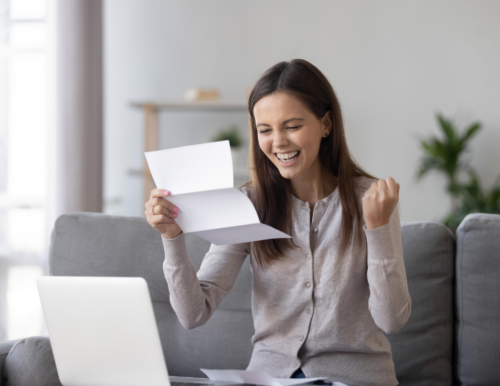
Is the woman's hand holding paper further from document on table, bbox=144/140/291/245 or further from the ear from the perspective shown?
the ear

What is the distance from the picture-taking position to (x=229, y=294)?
161 centimetres

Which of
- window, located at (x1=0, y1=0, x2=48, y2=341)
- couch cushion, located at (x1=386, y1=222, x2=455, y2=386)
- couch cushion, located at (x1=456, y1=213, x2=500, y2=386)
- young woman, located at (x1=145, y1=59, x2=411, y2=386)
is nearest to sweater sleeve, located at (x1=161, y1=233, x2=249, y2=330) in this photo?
young woman, located at (x1=145, y1=59, x2=411, y2=386)

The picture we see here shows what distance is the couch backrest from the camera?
1.51 m

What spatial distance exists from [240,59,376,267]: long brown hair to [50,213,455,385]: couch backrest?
31cm

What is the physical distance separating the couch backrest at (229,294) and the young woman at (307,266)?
0.24 meters

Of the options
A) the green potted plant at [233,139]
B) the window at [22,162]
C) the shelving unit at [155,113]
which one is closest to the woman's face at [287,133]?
the window at [22,162]

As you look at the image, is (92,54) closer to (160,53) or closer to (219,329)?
(160,53)

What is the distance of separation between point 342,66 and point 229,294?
2.65 metres

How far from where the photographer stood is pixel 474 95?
3826 mm

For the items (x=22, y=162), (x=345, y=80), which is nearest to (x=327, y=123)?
(x=22, y=162)

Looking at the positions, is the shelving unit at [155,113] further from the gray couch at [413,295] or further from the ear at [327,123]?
the ear at [327,123]

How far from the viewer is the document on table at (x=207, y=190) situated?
3.20 feet

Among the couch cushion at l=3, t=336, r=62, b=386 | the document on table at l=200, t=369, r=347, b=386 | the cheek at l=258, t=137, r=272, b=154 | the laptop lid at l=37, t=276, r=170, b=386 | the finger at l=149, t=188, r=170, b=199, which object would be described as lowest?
the couch cushion at l=3, t=336, r=62, b=386

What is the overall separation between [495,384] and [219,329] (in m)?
0.76
